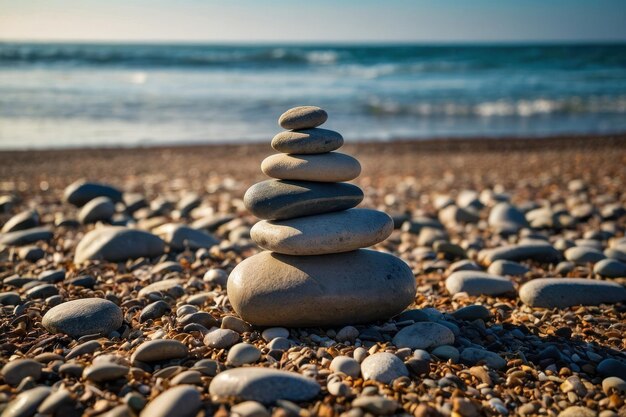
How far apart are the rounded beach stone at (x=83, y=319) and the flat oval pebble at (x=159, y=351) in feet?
1.78

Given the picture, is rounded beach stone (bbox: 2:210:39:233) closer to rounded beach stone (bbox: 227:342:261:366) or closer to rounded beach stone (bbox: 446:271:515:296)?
rounded beach stone (bbox: 227:342:261:366)

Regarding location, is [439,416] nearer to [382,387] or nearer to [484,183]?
[382,387]

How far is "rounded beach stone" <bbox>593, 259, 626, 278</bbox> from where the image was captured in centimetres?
484

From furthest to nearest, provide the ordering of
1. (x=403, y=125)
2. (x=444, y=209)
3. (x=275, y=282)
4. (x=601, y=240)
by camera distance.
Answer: (x=403, y=125), (x=444, y=209), (x=601, y=240), (x=275, y=282)

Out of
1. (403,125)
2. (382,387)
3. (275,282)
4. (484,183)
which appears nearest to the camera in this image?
(382,387)

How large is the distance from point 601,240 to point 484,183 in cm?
326

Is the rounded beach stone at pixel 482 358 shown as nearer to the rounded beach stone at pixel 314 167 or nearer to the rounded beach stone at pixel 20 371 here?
the rounded beach stone at pixel 314 167

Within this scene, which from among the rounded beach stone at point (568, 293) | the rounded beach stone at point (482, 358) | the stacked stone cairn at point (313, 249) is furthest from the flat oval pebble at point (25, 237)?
the rounded beach stone at point (568, 293)

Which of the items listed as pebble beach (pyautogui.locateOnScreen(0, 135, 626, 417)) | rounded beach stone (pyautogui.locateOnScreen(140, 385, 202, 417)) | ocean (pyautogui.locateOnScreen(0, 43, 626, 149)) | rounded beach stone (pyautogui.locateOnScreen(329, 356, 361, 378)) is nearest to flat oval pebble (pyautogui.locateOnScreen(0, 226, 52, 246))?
pebble beach (pyautogui.locateOnScreen(0, 135, 626, 417))

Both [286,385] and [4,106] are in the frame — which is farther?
[4,106]

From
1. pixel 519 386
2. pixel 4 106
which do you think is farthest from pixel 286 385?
pixel 4 106

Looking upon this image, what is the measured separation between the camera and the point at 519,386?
118 inches

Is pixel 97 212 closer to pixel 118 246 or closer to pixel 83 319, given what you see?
pixel 118 246

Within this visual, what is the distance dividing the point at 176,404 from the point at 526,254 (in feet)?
12.5
